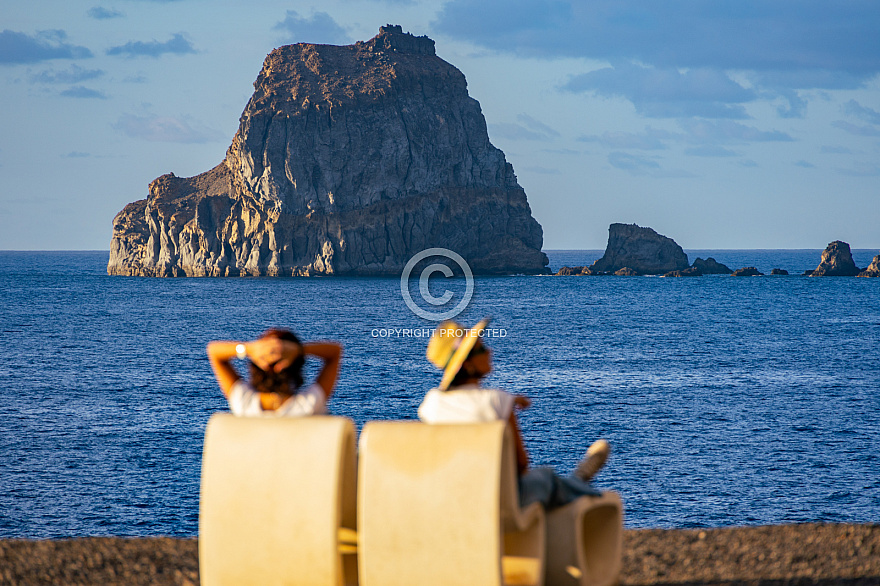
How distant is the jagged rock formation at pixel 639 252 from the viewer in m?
150

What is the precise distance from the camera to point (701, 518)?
25312mm

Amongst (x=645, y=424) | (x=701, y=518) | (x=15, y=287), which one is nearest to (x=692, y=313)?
(x=645, y=424)

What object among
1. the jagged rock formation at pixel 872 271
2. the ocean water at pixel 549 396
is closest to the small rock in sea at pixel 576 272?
the jagged rock formation at pixel 872 271

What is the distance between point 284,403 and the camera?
16.9 feet

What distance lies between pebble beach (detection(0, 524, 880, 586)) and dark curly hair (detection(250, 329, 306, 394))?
1.85 metres

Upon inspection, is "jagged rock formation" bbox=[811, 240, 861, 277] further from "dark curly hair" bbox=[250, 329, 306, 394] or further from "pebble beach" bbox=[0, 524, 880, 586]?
"dark curly hair" bbox=[250, 329, 306, 394]

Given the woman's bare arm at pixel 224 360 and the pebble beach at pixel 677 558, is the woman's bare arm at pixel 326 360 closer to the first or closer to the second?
the woman's bare arm at pixel 224 360

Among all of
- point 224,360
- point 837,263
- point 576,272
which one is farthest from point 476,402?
point 837,263

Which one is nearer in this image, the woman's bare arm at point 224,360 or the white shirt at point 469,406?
the white shirt at point 469,406

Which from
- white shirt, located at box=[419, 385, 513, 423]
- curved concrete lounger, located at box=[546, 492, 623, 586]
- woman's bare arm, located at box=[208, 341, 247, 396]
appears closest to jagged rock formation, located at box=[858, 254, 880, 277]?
curved concrete lounger, located at box=[546, 492, 623, 586]

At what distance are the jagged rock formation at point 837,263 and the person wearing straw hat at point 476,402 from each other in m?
158

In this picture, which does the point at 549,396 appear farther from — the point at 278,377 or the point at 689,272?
the point at 689,272

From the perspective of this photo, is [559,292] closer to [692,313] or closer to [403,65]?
[692,313]

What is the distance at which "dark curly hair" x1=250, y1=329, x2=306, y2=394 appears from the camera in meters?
5.16
